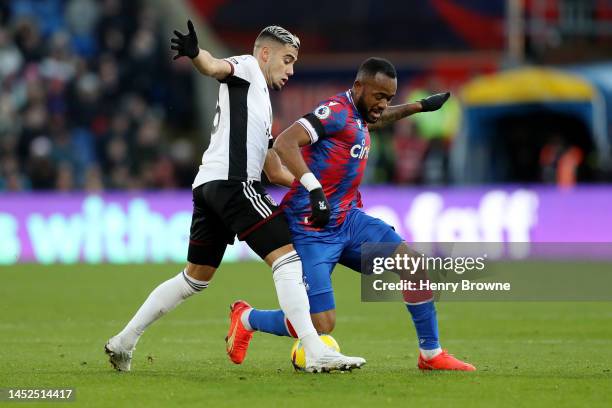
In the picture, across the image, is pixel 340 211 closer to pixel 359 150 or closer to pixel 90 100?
pixel 359 150

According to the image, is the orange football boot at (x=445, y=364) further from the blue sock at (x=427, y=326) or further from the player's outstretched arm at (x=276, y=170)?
the player's outstretched arm at (x=276, y=170)

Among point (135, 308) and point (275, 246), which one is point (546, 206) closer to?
point (135, 308)

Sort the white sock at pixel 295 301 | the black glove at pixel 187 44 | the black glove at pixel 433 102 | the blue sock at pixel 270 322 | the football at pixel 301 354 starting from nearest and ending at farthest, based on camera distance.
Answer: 1. the black glove at pixel 187 44
2. the white sock at pixel 295 301
3. the football at pixel 301 354
4. the blue sock at pixel 270 322
5. the black glove at pixel 433 102

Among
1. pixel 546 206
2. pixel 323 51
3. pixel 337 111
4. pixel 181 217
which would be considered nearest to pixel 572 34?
pixel 323 51

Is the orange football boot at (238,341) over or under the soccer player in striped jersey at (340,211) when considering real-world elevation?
under

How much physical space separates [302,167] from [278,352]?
2448 mm

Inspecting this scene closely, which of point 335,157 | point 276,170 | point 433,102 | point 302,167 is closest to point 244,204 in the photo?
point 302,167

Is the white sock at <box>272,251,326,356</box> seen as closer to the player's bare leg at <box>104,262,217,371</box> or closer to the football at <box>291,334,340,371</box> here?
the football at <box>291,334,340,371</box>

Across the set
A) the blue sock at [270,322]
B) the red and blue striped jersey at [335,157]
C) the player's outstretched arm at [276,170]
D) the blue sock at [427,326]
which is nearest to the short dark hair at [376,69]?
the red and blue striped jersey at [335,157]

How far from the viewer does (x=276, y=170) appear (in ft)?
29.1

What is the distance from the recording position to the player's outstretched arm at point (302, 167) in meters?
8.14

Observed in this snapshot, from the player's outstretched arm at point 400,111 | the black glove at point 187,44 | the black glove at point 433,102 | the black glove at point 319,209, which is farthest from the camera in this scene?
the black glove at point 433,102

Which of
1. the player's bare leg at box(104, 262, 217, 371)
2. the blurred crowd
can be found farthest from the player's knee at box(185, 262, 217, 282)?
the blurred crowd

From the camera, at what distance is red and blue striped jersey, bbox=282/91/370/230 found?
8.68m
